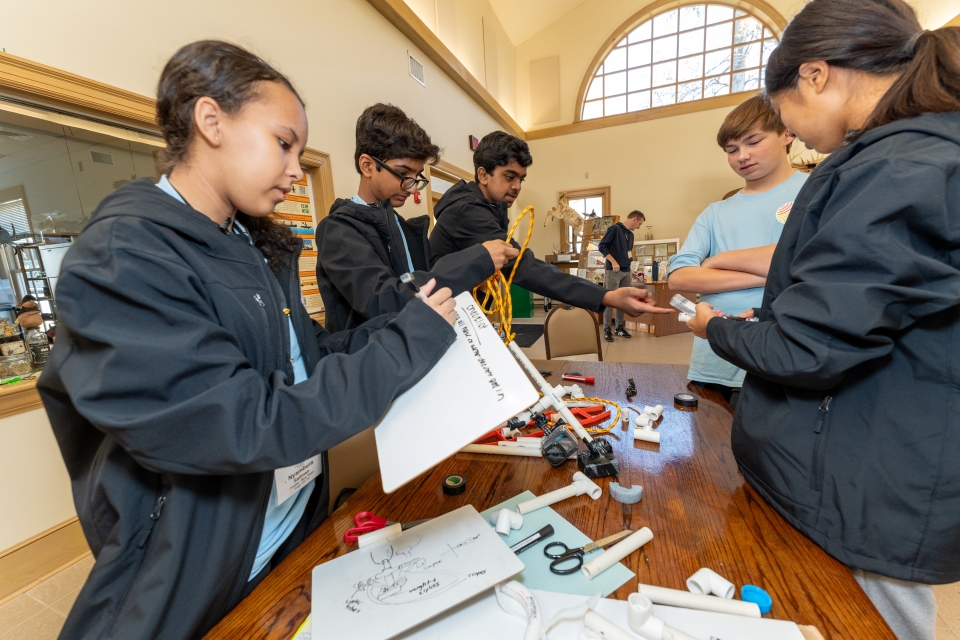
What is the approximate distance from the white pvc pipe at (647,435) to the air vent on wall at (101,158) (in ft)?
8.53

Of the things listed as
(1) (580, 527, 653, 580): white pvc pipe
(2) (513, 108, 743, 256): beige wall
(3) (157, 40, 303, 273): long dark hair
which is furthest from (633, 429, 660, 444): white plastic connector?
(2) (513, 108, 743, 256): beige wall

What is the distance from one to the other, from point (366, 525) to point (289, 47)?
3.27m

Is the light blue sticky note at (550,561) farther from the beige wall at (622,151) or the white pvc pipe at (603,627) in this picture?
the beige wall at (622,151)

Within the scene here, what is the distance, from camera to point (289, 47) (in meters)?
2.79

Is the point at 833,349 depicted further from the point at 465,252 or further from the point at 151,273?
the point at 151,273

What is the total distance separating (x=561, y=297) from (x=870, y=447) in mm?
1010

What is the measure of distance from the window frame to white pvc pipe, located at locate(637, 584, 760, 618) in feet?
28.1

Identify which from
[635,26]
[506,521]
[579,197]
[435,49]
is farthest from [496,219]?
[635,26]

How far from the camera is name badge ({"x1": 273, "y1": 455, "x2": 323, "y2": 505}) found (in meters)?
0.69

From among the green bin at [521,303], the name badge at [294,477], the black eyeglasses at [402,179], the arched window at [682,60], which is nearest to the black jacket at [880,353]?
the name badge at [294,477]

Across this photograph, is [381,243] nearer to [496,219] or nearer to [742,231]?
[496,219]

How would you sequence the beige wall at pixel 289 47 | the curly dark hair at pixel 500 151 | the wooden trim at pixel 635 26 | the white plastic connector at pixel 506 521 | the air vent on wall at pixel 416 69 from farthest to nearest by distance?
1. the wooden trim at pixel 635 26
2. the air vent on wall at pixel 416 69
3. the beige wall at pixel 289 47
4. the curly dark hair at pixel 500 151
5. the white plastic connector at pixel 506 521

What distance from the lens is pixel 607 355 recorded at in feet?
14.4

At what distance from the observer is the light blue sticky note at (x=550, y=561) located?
0.57m
